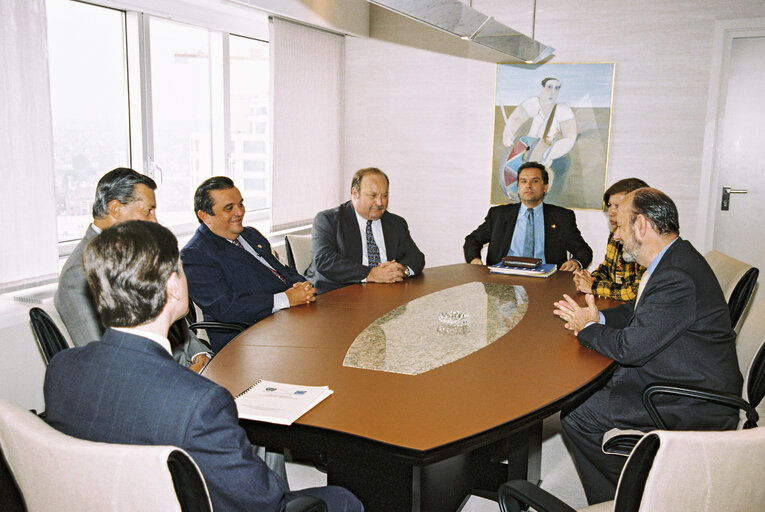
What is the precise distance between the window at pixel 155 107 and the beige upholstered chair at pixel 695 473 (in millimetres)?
3651

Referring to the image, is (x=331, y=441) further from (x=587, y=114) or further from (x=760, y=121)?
(x=760, y=121)

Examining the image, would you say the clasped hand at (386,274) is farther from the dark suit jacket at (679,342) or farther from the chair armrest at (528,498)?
the chair armrest at (528,498)

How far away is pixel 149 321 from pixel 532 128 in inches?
192

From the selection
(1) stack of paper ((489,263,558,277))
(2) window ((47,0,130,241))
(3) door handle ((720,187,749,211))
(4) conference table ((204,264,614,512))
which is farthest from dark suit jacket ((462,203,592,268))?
(2) window ((47,0,130,241))

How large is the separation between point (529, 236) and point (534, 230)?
0.05 metres

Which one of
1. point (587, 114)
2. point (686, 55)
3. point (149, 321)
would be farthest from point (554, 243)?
point (149, 321)

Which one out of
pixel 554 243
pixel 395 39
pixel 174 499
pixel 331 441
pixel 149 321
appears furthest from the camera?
pixel 395 39

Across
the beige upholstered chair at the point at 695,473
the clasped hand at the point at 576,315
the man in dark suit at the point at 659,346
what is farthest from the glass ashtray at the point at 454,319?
the beige upholstered chair at the point at 695,473

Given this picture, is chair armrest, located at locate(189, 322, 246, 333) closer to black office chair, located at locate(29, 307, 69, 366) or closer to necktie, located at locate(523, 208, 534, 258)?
black office chair, located at locate(29, 307, 69, 366)

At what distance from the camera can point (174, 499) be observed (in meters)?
1.33

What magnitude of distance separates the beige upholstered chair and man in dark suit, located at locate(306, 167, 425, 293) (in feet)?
7.86

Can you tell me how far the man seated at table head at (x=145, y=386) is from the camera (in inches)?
56.1

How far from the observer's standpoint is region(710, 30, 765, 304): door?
5.31 metres

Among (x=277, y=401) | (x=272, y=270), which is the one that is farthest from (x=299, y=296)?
(x=277, y=401)
